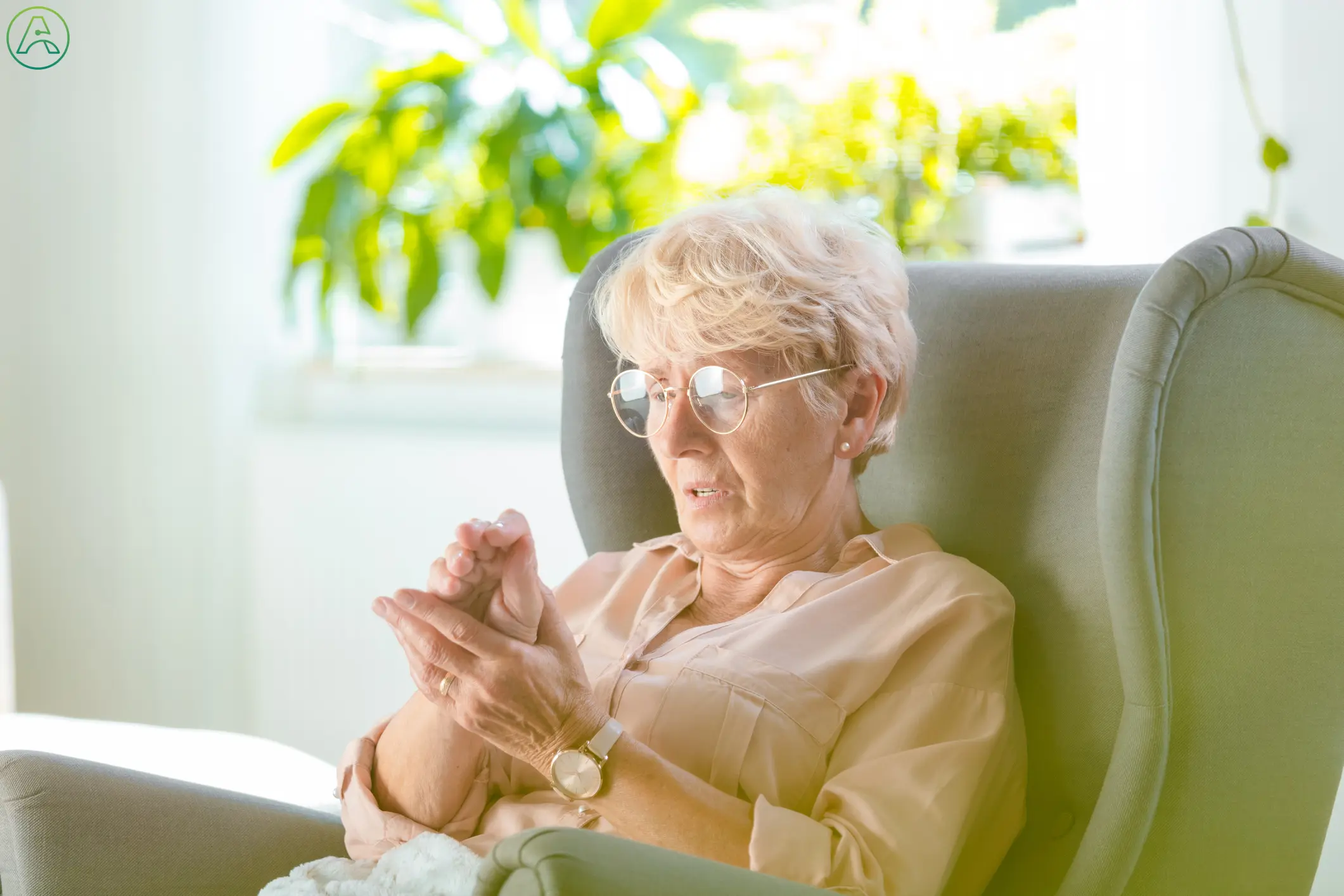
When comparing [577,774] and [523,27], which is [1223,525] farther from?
[523,27]

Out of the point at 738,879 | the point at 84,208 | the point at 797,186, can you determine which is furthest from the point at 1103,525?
the point at 84,208

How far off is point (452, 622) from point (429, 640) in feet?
0.09

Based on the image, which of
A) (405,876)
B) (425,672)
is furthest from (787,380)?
(405,876)

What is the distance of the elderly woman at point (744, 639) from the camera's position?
106cm

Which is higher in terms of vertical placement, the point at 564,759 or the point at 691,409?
the point at 691,409

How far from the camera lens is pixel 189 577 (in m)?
2.98

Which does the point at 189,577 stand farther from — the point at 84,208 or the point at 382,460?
the point at 84,208

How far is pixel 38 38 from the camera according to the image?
2.85 m

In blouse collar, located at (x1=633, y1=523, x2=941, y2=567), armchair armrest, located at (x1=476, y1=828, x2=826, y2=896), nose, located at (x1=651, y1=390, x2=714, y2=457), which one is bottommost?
armchair armrest, located at (x1=476, y1=828, x2=826, y2=896)

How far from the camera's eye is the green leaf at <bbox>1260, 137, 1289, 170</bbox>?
5.29 ft

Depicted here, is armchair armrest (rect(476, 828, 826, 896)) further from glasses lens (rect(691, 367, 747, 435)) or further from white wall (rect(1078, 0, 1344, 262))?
white wall (rect(1078, 0, 1344, 262))

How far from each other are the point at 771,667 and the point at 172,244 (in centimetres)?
226

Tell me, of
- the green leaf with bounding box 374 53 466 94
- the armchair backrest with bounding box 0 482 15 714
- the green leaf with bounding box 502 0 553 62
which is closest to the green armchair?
the armchair backrest with bounding box 0 482 15 714

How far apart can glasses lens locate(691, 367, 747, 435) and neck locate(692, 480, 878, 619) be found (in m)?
0.15
